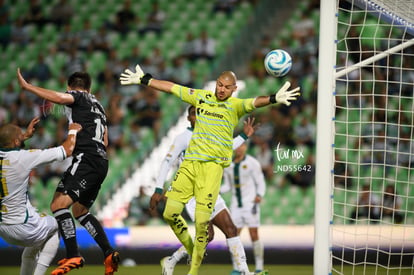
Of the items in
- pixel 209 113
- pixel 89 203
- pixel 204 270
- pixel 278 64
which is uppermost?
pixel 278 64

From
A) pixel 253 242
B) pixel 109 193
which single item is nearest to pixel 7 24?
pixel 109 193

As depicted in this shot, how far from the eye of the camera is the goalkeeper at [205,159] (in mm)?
6105

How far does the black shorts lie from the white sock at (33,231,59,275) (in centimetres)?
43

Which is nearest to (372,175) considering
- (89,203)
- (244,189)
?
(244,189)

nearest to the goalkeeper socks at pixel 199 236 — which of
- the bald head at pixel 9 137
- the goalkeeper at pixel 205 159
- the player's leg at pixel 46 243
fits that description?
the goalkeeper at pixel 205 159

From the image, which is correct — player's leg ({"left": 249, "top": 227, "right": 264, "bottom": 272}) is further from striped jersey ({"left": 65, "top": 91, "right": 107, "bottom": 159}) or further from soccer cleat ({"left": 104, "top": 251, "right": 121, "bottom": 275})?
striped jersey ({"left": 65, "top": 91, "right": 107, "bottom": 159})

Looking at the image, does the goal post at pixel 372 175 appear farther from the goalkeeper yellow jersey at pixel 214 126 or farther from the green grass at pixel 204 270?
the goalkeeper yellow jersey at pixel 214 126

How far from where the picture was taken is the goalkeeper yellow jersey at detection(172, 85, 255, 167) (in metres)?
6.21

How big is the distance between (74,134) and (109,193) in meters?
2.90

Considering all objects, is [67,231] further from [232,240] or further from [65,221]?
[232,240]

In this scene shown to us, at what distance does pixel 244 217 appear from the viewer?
855 cm

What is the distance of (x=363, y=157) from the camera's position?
9211mm

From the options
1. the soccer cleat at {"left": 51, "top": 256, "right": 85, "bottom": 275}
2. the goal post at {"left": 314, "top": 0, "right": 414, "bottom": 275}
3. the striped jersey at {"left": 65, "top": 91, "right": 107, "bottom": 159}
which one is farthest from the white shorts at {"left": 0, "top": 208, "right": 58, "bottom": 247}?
the goal post at {"left": 314, "top": 0, "right": 414, "bottom": 275}

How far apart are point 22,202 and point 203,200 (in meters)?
1.61
